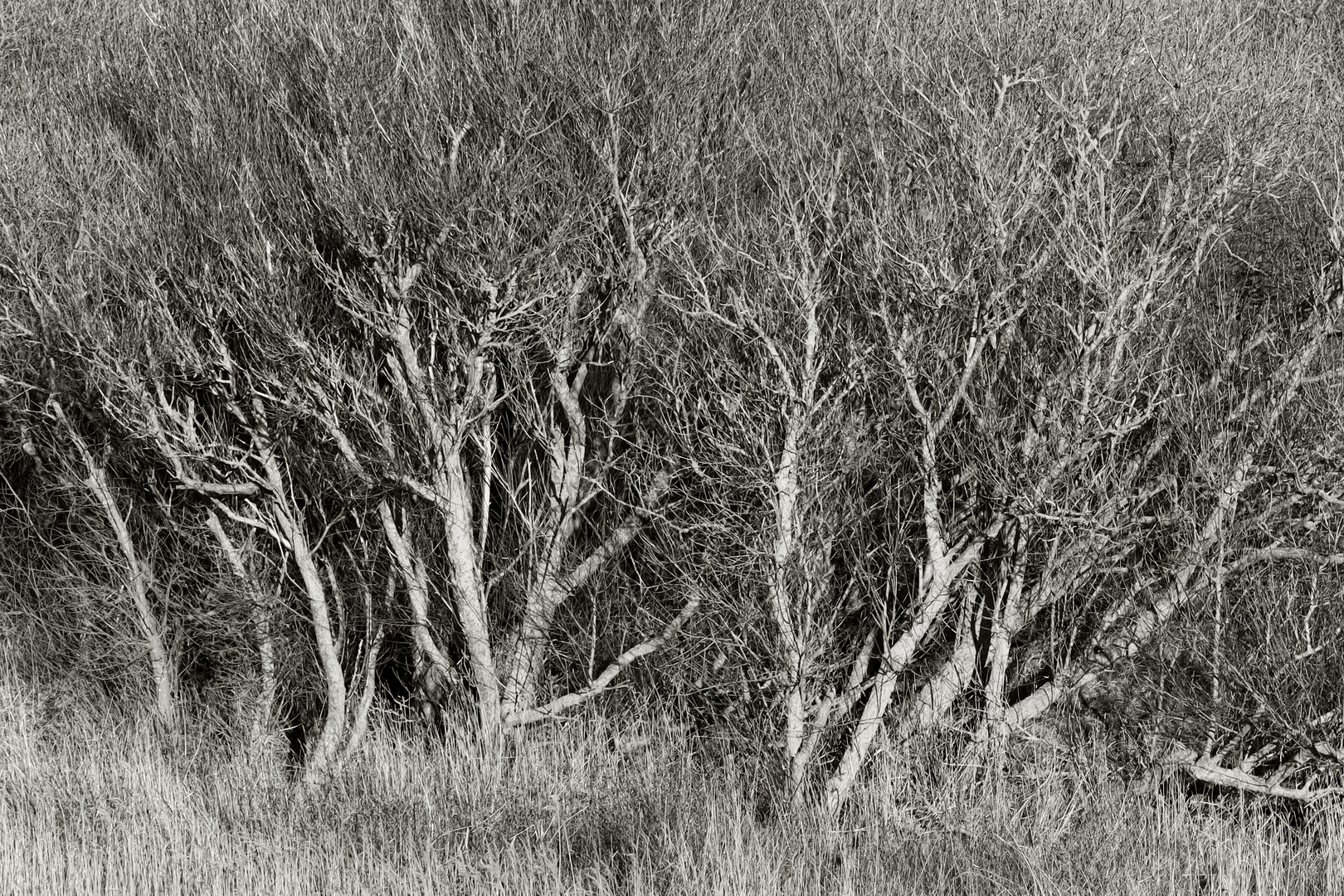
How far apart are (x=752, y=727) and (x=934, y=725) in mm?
1101

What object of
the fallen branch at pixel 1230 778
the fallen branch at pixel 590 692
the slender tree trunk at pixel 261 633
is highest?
the slender tree trunk at pixel 261 633

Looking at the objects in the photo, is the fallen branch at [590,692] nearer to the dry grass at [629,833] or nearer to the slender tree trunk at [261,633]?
the dry grass at [629,833]

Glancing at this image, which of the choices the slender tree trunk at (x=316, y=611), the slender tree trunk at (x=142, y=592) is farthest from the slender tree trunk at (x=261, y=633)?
the slender tree trunk at (x=142, y=592)

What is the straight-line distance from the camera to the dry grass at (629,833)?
7004 mm

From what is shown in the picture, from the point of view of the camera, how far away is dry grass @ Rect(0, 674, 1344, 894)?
700 centimetres

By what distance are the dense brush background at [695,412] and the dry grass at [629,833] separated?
0.04m

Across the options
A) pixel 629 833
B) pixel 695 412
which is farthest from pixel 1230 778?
pixel 695 412

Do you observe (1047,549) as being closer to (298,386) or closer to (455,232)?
(455,232)

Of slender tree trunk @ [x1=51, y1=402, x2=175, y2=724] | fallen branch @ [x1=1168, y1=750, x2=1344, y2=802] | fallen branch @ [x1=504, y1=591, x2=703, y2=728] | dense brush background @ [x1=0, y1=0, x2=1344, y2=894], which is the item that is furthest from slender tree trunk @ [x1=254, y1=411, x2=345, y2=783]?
fallen branch @ [x1=1168, y1=750, x2=1344, y2=802]

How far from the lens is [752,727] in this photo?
8172 millimetres

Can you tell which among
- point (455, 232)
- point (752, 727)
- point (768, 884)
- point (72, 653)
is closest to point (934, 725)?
point (752, 727)

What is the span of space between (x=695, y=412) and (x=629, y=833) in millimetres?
2428

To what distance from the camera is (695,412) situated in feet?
24.9

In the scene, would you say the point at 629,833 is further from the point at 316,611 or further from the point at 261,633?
the point at 261,633
